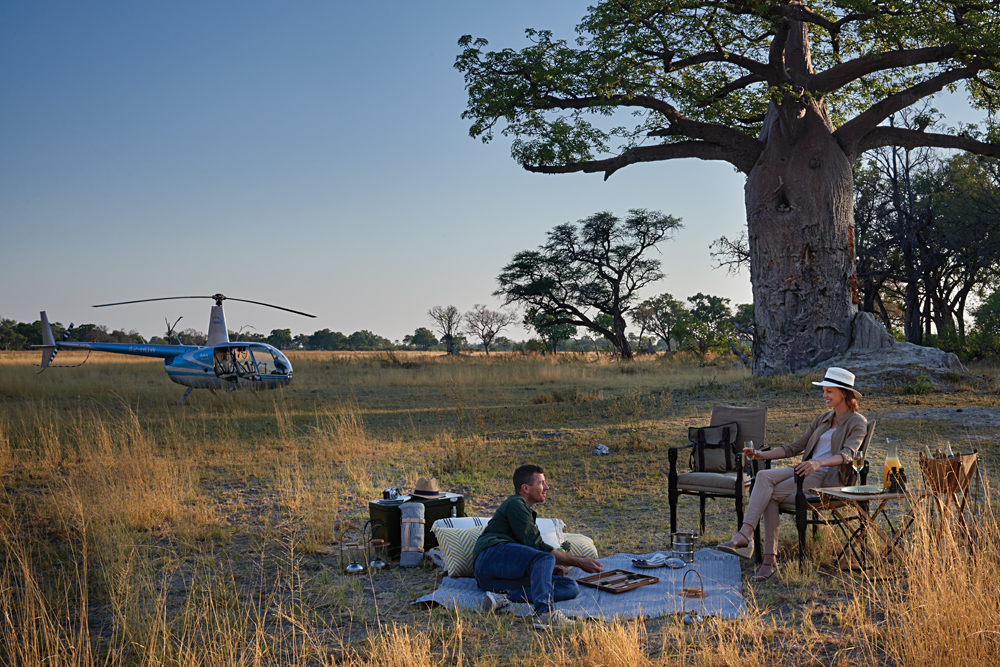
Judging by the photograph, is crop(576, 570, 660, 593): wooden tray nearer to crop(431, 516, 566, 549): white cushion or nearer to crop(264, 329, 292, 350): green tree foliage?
crop(431, 516, 566, 549): white cushion

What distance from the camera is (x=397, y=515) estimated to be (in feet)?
17.2

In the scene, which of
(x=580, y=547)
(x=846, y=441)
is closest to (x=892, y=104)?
(x=846, y=441)

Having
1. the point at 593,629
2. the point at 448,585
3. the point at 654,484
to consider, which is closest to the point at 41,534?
the point at 448,585

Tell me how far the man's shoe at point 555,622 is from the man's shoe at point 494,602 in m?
0.25

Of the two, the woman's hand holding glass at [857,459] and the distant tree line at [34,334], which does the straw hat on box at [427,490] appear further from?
the distant tree line at [34,334]

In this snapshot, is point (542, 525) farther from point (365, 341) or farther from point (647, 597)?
point (365, 341)

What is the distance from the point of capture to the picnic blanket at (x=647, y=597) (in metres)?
3.92

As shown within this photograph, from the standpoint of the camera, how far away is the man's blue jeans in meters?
4.14

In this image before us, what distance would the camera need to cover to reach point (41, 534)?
5.71 m

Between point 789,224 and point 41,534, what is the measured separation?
12948mm

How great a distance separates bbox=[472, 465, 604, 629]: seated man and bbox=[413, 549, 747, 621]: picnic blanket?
8cm

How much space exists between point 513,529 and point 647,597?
0.81m

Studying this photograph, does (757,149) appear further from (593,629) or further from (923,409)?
(593,629)

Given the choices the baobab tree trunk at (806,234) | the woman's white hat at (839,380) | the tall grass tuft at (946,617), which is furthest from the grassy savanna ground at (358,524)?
the baobab tree trunk at (806,234)
